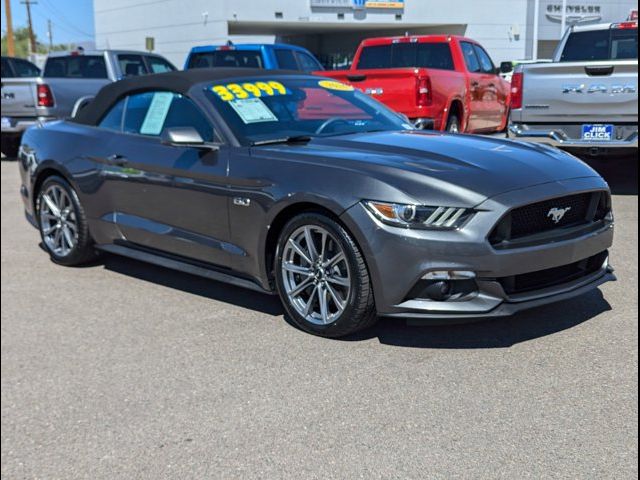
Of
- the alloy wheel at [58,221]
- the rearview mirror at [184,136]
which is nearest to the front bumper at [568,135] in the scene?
the rearview mirror at [184,136]

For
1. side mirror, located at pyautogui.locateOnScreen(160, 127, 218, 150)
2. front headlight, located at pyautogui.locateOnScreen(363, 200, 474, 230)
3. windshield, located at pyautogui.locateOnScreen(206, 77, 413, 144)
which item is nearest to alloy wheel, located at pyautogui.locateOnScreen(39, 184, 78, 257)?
side mirror, located at pyautogui.locateOnScreen(160, 127, 218, 150)

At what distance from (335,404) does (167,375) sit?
980 mm

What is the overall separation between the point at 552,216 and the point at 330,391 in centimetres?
158

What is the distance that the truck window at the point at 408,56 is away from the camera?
12.0 m

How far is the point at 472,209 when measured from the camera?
402 centimetres

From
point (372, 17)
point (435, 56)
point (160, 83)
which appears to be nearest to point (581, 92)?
point (435, 56)

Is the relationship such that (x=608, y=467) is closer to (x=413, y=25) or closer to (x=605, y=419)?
(x=605, y=419)

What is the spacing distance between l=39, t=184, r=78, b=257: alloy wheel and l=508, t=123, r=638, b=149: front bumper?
5.26m

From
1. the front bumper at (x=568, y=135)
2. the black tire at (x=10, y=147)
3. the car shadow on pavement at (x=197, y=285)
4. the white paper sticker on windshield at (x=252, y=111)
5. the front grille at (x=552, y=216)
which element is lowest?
the black tire at (x=10, y=147)

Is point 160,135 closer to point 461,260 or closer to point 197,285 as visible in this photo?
point 197,285

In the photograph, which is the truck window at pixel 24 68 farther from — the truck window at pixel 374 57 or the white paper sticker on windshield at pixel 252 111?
the white paper sticker on windshield at pixel 252 111

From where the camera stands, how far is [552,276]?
170 inches

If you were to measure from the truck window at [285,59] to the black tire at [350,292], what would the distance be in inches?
349

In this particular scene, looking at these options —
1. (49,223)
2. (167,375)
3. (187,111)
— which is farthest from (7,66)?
(167,375)
